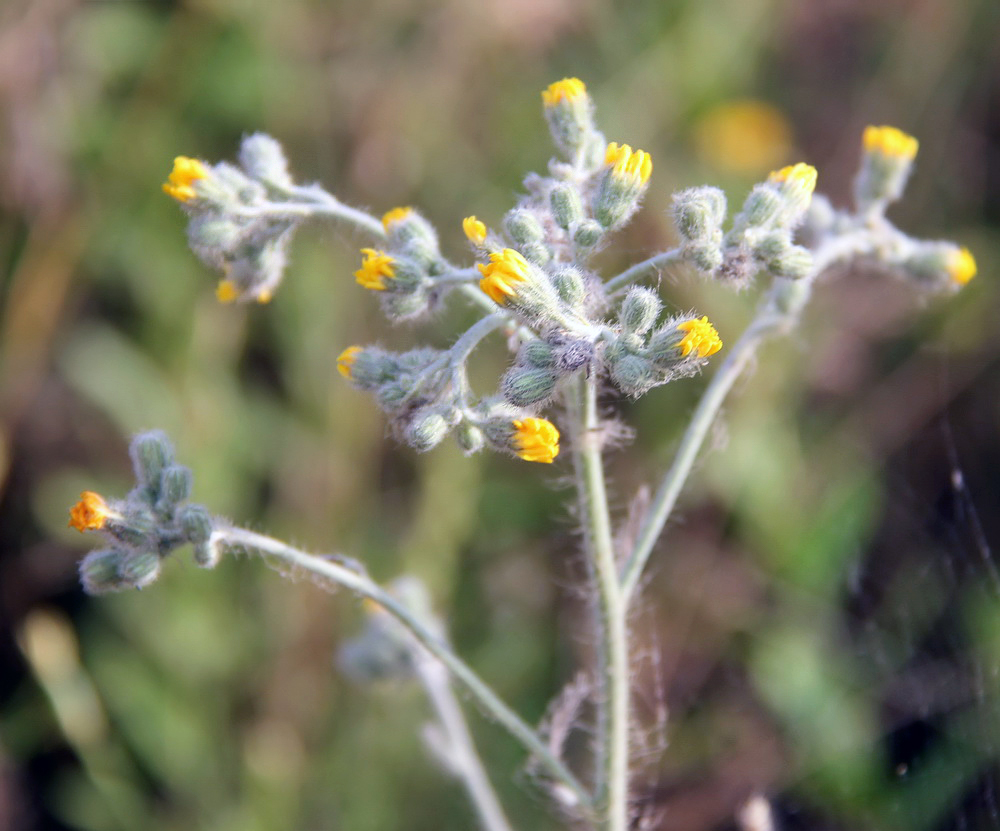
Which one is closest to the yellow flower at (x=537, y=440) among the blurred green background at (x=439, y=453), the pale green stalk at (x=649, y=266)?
the pale green stalk at (x=649, y=266)

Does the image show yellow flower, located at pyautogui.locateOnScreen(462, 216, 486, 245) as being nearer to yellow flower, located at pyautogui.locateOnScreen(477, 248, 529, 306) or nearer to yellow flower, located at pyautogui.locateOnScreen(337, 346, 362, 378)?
yellow flower, located at pyautogui.locateOnScreen(477, 248, 529, 306)

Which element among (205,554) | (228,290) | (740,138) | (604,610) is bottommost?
(604,610)

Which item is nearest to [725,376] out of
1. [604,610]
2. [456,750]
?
[604,610]

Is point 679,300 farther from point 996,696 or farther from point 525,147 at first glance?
point 996,696

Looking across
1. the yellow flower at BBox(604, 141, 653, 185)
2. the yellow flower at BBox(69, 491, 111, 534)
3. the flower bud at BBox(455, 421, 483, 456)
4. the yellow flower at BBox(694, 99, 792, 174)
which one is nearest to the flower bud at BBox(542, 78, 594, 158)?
the yellow flower at BBox(604, 141, 653, 185)

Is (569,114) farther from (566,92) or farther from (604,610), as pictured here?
(604,610)


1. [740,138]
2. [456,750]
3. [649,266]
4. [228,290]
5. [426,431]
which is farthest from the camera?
[740,138]
